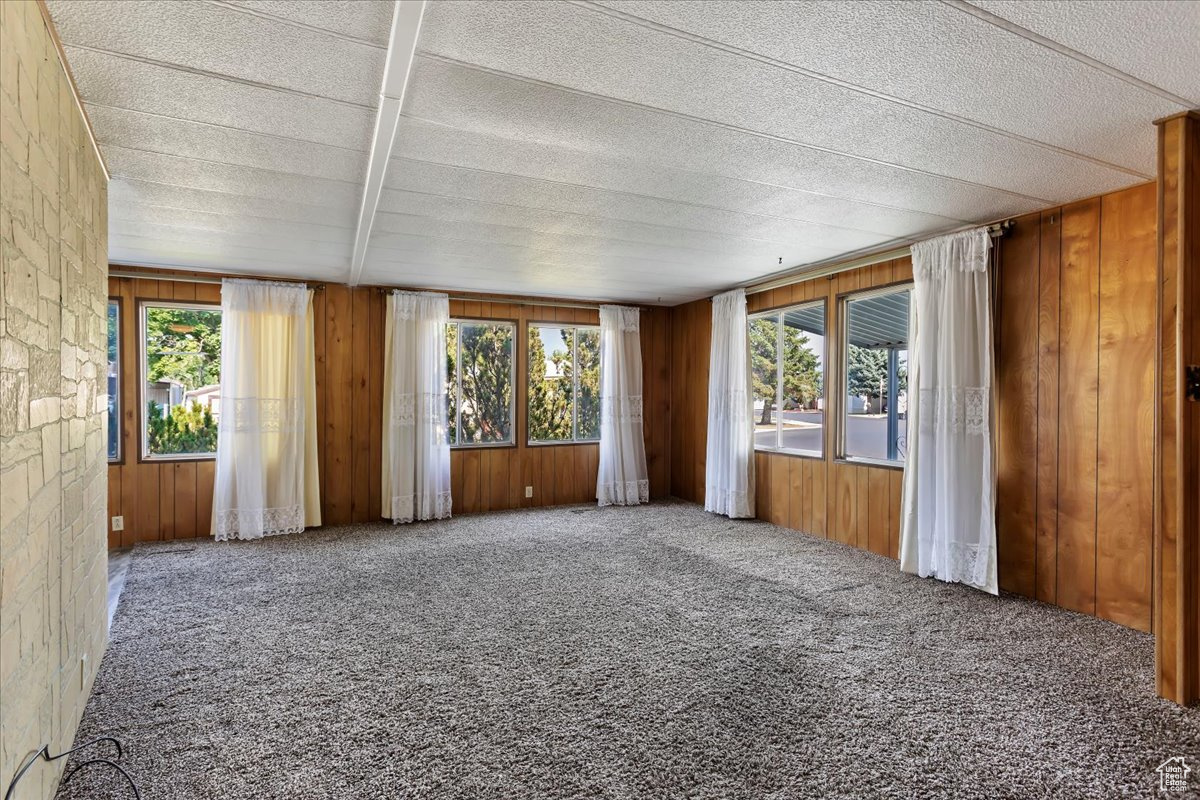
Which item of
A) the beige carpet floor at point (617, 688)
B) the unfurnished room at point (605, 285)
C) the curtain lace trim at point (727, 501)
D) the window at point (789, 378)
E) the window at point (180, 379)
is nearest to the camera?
the unfurnished room at point (605, 285)

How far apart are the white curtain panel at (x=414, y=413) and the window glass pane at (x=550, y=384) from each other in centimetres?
106

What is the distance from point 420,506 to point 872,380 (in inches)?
172

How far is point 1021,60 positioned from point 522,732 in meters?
2.77

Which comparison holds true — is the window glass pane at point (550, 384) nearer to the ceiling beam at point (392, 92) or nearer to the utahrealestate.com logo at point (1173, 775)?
the ceiling beam at point (392, 92)

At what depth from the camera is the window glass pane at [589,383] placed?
670cm

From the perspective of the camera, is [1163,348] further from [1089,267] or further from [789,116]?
[789,116]

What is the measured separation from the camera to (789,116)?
87.7 inches

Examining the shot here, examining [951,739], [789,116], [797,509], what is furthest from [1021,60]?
[797,509]

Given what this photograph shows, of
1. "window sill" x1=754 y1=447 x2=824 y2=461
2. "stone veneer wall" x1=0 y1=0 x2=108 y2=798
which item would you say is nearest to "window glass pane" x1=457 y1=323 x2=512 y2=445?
"window sill" x1=754 y1=447 x2=824 y2=461

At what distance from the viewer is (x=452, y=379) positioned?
241 inches

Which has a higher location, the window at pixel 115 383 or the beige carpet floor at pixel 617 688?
the window at pixel 115 383

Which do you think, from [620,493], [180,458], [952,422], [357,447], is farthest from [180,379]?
[952,422]

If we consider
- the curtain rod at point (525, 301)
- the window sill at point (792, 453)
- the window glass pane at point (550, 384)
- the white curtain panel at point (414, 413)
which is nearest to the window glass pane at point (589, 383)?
the window glass pane at point (550, 384)

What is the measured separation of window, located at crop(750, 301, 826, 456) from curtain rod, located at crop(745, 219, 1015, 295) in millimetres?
265
